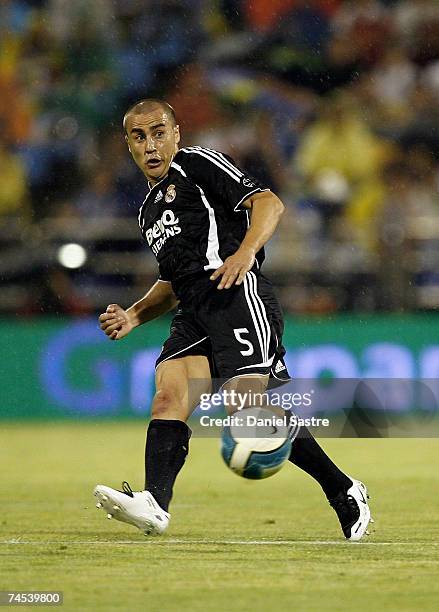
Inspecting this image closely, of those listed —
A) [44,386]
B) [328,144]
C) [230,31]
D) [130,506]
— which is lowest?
[44,386]

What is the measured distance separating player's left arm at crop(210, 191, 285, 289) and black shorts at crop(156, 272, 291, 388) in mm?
151

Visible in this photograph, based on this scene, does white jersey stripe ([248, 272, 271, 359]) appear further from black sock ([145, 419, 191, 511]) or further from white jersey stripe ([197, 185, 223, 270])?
black sock ([145, 419, 191, 511])

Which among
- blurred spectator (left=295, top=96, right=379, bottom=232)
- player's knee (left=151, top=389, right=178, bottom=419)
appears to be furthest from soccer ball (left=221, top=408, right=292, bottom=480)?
blurred spectator (left=295, top=96, right=379, bottom=232)

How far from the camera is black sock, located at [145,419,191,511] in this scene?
4828 millimetres

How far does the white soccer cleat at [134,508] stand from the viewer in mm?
4574

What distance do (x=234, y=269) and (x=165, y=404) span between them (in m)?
0.69

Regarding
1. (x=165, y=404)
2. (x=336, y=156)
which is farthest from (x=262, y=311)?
(x=336, y=156)

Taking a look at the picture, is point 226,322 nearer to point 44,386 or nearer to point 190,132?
point 44,386

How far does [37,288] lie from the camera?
37.5 ft

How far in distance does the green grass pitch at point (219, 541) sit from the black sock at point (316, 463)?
0.75 feet

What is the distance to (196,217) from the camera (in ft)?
16.8

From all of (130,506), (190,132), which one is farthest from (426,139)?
(130,506)

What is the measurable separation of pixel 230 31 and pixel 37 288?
386cm

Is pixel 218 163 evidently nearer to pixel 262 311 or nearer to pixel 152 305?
pixel 262 311
